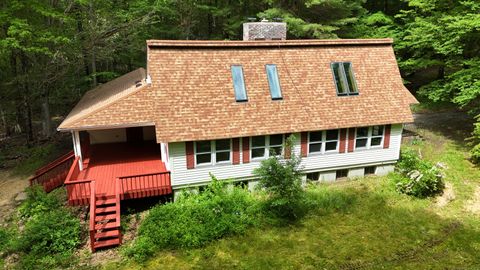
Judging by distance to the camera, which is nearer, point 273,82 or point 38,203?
point 38,203

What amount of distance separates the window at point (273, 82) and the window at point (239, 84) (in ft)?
4.36

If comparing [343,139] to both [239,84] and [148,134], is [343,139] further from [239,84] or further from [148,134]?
[148,134]

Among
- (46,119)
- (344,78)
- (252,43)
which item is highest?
(252,43)

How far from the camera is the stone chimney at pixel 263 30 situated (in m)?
17.5

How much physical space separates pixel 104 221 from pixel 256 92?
27.5 ft

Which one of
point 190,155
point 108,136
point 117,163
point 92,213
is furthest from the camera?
point 108,136

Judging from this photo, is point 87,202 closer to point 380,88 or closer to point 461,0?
point 380,88

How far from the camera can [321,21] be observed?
90.8 ft

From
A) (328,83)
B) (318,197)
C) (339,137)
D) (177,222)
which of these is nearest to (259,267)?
(177,222)

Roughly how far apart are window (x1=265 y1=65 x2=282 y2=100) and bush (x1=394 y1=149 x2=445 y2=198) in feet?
23.9

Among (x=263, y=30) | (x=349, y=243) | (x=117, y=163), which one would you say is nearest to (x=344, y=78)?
(x=263, y=30)

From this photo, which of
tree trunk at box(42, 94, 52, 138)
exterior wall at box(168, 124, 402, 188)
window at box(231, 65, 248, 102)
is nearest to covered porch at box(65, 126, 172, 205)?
exterior wall at box(168, 124, 402, 188)

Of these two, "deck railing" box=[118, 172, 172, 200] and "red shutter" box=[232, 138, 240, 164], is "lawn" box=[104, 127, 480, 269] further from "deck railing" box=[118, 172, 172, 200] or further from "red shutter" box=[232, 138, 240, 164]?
"red shutter" box=[232, 138, 240, 164]

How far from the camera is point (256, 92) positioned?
50.5ft
